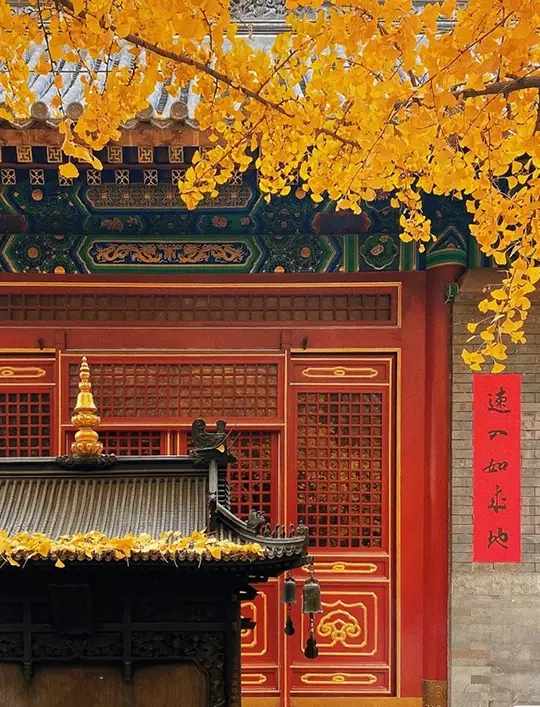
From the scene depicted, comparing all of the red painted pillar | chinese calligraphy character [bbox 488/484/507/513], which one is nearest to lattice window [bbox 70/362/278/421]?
the red painted pillar

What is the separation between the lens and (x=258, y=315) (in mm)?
5914

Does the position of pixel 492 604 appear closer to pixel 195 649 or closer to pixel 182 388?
pixel 195 649

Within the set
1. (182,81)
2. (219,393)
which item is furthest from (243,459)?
(182,81)

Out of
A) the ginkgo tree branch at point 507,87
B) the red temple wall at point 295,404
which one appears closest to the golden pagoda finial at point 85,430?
the red temple wall at point 295,404

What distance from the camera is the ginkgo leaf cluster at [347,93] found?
115 inches

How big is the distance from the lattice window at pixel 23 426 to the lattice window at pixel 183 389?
1.04 feet

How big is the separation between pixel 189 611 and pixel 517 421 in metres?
3.23

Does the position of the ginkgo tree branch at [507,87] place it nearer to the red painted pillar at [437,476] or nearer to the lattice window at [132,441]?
the red painted pillar at [437,476]

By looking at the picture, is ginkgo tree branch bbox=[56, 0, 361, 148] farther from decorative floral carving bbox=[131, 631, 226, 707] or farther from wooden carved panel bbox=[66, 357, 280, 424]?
decorative floral carving bbox=[131, 631, 226, 707]

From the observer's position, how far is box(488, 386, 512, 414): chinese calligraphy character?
18.7ft

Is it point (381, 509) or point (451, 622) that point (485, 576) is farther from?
point (381, 509)

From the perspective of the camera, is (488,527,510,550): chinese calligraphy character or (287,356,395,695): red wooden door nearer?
(488,527,510,550): chinese calligraphy character

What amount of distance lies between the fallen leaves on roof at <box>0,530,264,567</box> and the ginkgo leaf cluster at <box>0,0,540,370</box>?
5.98 feet

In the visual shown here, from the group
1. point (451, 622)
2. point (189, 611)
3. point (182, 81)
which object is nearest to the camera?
point (182, 81)
